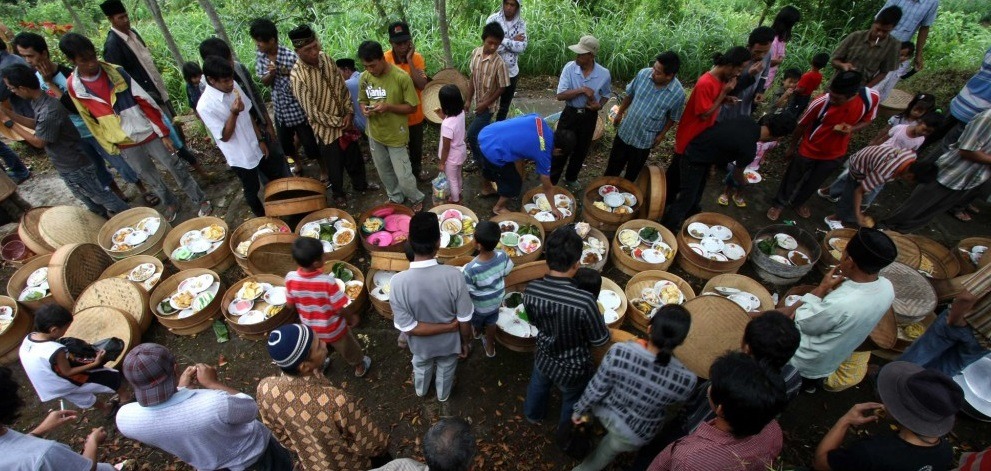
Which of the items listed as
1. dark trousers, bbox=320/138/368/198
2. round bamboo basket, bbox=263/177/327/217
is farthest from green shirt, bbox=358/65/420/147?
round bamboo basket, bbox=263/177/327/217

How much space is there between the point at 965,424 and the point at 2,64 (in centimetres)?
1261

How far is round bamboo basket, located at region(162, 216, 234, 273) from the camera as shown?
5.49 m

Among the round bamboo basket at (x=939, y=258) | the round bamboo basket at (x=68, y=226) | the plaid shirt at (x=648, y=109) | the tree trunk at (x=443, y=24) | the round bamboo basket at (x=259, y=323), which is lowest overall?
the round bamboo basket at (x=939, y=258)

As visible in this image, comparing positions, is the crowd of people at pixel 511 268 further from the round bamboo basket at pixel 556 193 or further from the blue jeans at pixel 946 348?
the round bamboo basket at pixel 556 193

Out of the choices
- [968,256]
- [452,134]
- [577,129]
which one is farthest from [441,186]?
[968,256]

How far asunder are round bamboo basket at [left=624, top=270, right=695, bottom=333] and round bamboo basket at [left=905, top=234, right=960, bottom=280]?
3022 millimetres

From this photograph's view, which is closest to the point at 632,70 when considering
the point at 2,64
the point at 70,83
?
the point at 70,83

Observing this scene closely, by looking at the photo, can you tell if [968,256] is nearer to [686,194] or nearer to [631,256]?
[686,194]

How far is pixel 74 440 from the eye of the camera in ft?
14.2

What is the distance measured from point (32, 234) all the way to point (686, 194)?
28.7ft

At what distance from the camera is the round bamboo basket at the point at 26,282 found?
512 centimetres

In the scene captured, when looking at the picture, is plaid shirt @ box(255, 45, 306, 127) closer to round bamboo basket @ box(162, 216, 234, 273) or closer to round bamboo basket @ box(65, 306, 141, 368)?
round bamboo basket @ box(162, 216, 234, 273)

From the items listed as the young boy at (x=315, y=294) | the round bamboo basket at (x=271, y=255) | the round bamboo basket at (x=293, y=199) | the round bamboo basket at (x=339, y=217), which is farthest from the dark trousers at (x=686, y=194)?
the round bamboo basket at (x=271, y=255)

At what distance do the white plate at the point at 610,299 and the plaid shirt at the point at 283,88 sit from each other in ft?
16.7
